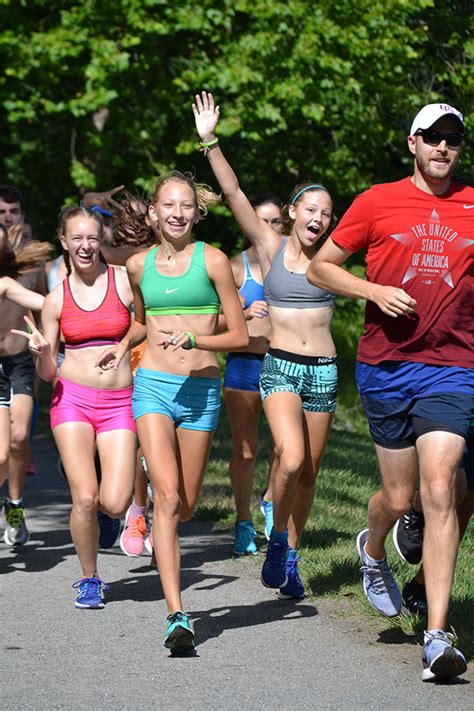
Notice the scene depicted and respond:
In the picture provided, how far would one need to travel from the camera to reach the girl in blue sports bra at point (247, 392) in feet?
28.3

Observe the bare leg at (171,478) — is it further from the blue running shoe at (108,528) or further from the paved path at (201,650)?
the blue running shoe at (108,528)

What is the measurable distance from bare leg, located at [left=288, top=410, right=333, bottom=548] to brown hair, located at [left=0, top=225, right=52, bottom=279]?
86.8 inches

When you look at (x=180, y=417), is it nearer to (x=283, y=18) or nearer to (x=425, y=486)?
(x=425, y=486)

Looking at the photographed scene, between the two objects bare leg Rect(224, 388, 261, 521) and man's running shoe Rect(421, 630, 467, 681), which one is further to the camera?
bare leg Rect(224, 388, 261, 521)

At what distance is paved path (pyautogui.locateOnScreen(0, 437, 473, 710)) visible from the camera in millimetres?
5344

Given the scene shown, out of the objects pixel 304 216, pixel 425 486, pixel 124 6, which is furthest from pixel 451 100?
pixel 425 486

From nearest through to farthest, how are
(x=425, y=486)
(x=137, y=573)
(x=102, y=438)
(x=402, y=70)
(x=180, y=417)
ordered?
(x=425, y=486), (x=180, y=417), (x=102, y=438), (x=137, y=573), (x=402, y=70)

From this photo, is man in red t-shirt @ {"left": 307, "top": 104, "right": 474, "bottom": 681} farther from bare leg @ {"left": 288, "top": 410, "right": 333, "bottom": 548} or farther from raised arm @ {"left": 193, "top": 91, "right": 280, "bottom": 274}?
raised arm @ {"left": 193, "top": 91, "right": 280, "bottom": 274}

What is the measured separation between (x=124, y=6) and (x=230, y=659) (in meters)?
15.4

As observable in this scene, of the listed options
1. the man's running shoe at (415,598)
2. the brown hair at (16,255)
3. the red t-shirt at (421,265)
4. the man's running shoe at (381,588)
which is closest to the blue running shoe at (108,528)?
the brown hair at (16,255)

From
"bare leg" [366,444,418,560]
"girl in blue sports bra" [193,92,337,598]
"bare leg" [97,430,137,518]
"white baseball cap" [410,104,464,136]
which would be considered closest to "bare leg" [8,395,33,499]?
"bare leg" [97,430,137,518]

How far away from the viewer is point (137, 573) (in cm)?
809

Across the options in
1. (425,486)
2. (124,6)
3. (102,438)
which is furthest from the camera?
(124,6)

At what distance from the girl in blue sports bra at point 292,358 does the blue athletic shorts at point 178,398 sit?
0.52 metres
